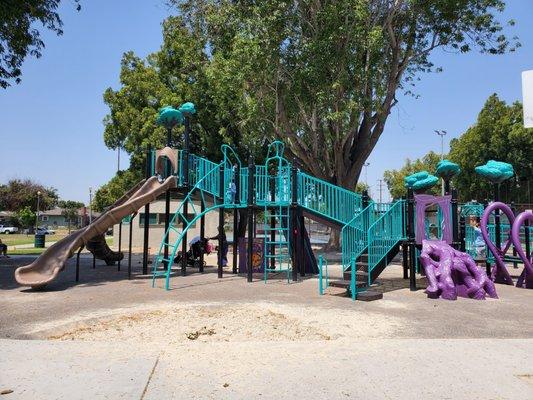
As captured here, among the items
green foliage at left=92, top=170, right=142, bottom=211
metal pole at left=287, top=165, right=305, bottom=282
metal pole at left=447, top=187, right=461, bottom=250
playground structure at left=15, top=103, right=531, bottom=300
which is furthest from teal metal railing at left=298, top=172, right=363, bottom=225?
green foliage at left=92, top=170, right=142, bottom=211

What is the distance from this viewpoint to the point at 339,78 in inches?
763

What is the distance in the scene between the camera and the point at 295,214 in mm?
14078

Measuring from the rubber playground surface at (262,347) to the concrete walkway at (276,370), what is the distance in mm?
13

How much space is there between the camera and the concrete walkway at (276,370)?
15.7 ft

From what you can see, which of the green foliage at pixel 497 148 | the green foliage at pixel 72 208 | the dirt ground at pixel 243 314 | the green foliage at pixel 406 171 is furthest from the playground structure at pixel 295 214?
the green foliage at pixel 72 208

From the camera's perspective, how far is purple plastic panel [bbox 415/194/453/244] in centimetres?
1261

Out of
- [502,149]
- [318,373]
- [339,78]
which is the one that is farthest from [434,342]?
[502,149]

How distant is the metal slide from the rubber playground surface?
1386mm

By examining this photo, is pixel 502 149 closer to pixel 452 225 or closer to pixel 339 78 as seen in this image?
pixel 339 78

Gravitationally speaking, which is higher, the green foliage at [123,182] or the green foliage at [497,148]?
the green foliage at [497,148]

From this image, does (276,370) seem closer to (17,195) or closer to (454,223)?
(454,223)

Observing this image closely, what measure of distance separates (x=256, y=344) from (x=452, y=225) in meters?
8.66

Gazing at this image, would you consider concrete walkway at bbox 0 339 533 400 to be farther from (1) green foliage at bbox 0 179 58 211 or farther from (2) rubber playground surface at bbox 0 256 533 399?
(1) green foliage at bbox 0 179 58 211

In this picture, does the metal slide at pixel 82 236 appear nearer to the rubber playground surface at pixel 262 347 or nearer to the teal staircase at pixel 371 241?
the rubber playground surface at pixel 262 347
